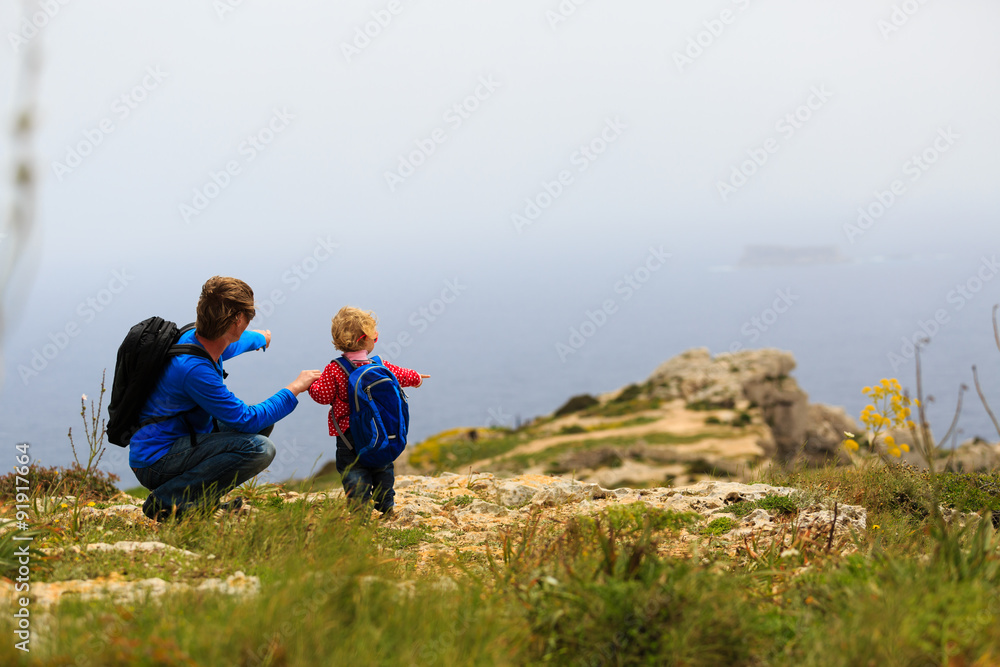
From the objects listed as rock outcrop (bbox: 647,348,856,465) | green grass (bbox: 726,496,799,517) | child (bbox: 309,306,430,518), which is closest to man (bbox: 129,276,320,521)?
child (bbox: 309,306,430,518)

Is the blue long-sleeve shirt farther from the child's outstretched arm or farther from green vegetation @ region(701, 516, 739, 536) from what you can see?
green vegetation @ region(701, 516, 739, 536)

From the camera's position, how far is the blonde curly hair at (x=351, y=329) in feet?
19.6

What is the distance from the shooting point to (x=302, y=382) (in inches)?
219

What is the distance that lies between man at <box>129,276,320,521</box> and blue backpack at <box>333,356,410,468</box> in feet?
2.25

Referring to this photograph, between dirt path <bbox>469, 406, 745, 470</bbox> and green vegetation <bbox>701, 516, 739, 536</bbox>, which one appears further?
dirt path <bbox>469, 406, 745, 470</bbox>

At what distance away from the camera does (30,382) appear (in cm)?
16975

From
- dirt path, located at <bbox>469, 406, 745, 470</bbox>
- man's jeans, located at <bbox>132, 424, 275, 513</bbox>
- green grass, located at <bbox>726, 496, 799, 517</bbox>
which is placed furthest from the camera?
dirt path, located at <bbox>469, 406, 745, 470</bbox>

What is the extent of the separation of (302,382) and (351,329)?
26.9 inches

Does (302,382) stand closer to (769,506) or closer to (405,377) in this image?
(405,377)

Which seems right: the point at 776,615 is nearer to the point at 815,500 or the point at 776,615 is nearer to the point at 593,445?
the point at 815,500

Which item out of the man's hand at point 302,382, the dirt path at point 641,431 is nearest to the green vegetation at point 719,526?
the man's hand at point 302,382

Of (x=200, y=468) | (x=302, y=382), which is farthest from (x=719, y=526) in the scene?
(x=200, y=468)

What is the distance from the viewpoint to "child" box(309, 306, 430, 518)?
19.7 ft

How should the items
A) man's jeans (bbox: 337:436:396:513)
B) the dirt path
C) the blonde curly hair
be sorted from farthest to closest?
1. the dirt path
2. man's jeans (bbox: 337:436:396:513)
3. the blonde curly hair
